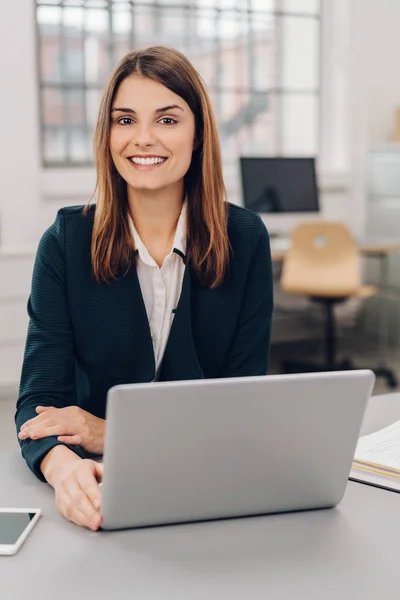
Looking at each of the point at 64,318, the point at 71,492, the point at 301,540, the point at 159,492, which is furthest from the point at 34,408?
the point at 301,540

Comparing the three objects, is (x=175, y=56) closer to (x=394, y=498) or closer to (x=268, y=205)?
(x=394, y=498)

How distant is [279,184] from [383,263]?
0.82m

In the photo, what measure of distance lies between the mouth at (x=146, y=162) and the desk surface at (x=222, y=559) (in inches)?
26.0

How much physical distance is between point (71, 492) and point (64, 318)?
50 centimetres

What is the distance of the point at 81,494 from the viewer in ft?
3.26

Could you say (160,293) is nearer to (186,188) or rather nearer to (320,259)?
(186,188)

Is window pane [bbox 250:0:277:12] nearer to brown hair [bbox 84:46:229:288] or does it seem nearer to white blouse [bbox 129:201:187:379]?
brown hair [bbox 84:46:229:288]

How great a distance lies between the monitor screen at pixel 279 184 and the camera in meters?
4.48

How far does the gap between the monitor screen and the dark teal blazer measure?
9.52ft

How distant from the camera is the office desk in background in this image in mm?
4109

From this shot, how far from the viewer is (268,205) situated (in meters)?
4.54

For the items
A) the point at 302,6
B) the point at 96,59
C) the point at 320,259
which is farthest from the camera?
the point at 302,6

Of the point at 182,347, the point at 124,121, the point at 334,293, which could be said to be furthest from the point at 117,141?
the point at 334,293

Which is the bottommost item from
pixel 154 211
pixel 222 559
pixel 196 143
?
pixel 222 559
